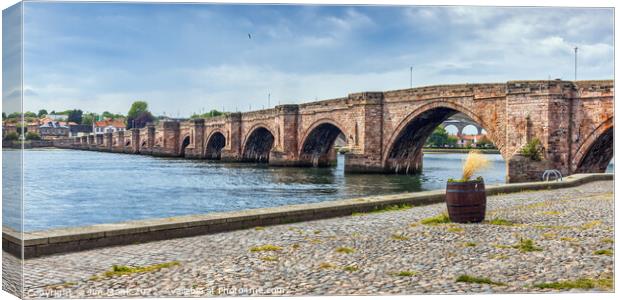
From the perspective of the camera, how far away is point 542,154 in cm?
2980

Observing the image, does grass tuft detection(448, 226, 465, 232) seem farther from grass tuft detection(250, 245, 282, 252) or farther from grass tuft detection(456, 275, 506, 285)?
grass tuft detection(456, 275, 506, 285)

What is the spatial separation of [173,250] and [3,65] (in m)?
3.34

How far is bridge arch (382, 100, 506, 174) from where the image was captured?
38781 millimetres

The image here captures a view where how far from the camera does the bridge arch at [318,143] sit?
173 ft

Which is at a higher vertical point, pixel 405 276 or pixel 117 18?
pixel 117 18

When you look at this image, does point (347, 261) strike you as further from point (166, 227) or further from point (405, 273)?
point (166, 227)

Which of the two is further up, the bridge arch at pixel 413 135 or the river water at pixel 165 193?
the bridge arch at pixel 413 135

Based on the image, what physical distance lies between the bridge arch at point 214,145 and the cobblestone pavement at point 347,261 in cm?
6780

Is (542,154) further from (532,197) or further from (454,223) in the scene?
(454,223)

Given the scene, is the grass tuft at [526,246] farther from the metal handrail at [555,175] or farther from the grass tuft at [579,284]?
the metal handrail at [555,175]

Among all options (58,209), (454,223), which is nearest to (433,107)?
(58,209)

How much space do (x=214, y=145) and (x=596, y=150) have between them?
2236 inches

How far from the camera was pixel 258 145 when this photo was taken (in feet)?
224

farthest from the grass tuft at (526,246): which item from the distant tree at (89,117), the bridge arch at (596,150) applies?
the bridge arch at (596,150)
